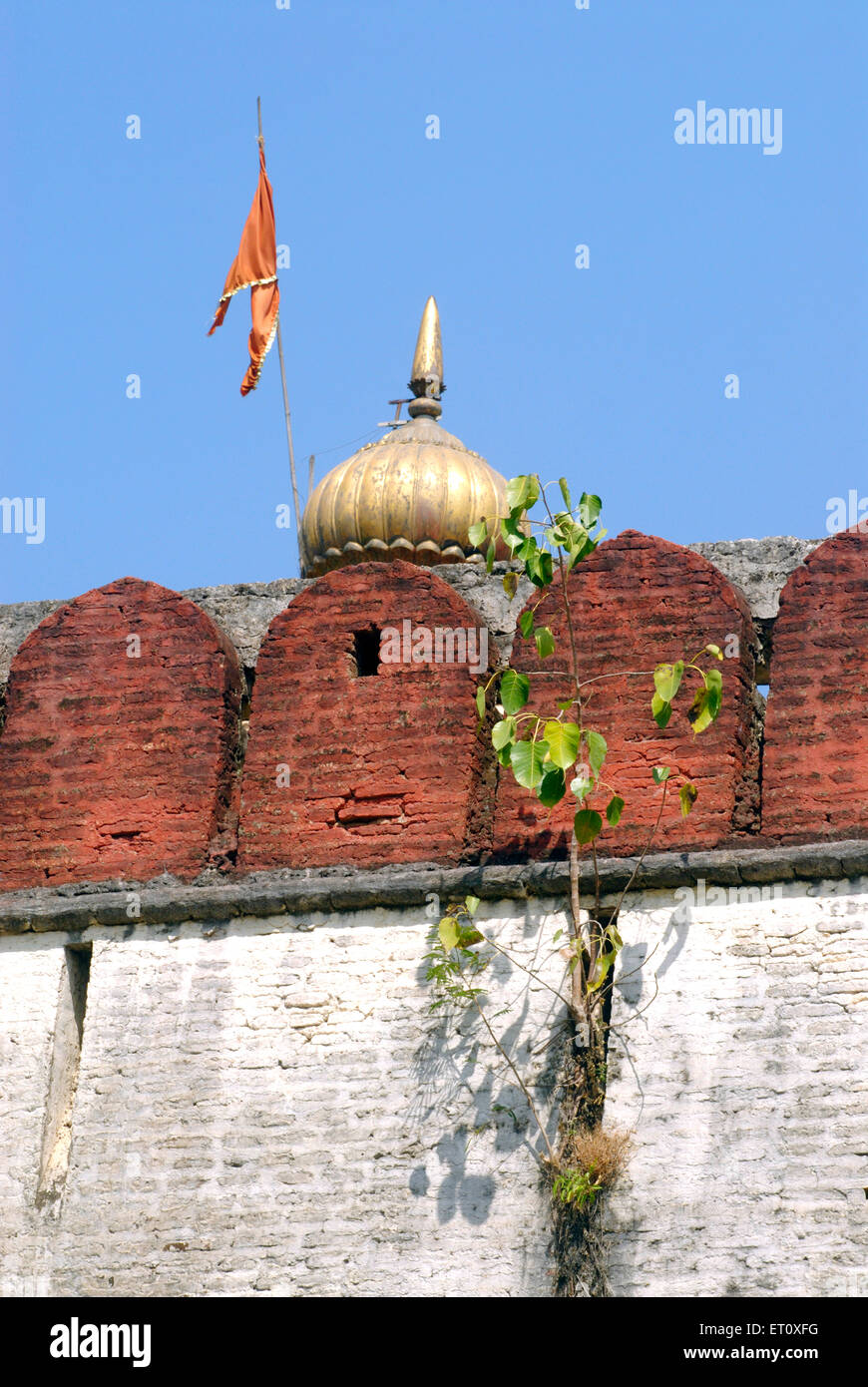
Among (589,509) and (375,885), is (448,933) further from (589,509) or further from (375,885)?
(589,509)

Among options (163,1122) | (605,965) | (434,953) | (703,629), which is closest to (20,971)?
(163,1122)

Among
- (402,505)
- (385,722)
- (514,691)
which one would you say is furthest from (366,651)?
(402,505)

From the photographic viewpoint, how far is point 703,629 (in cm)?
912

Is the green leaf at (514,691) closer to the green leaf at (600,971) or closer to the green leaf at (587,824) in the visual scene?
the green leaf at (587,824)

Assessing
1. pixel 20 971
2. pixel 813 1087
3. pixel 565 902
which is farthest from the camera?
pixel 20 971

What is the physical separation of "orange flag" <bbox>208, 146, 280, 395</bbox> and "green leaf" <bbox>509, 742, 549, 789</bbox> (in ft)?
14.0

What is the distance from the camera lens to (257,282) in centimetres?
1245

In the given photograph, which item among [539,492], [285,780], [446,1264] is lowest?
[446,1264]

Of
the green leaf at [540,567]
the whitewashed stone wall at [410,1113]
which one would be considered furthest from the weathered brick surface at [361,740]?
the green leaf at [540,567]

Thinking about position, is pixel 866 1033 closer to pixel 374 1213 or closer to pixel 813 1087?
pixel 813 1087

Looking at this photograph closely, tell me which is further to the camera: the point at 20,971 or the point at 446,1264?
the point at 20,971

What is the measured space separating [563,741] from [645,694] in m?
0.65

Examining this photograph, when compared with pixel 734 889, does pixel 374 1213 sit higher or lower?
lower

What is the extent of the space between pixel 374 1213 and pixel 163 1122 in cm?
91
